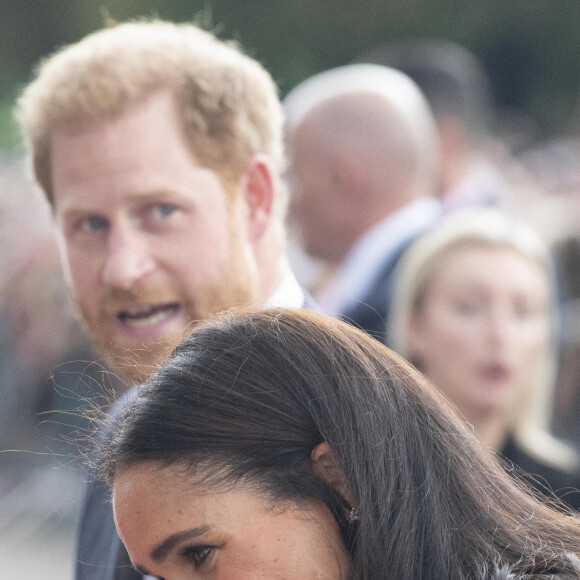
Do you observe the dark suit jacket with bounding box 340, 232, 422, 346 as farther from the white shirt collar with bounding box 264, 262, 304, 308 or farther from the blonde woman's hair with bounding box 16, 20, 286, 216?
the blonde woman's hair with bounding box 16, 20, 286, 216

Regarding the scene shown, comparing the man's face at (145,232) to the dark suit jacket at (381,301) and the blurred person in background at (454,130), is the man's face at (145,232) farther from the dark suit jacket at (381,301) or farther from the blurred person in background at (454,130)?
the blurred person in background at (454,130)

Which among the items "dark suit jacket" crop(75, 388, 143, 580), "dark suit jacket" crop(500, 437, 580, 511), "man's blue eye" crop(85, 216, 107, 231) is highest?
"man's blue eye" crop(85, 216, 107, 231)

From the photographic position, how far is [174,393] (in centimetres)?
167

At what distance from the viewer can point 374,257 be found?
12.7 ft

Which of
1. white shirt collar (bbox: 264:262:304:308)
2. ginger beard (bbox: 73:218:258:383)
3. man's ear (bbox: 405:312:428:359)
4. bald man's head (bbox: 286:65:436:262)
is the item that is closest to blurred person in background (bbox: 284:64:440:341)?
bald man's head (bbox: 286:65:436:262)

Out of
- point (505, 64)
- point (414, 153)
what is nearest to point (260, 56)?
point (505, 64)

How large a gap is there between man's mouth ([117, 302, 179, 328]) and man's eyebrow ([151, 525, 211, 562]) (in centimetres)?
63

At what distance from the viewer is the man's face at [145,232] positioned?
206 centimetres

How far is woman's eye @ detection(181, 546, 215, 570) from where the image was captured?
1.59m

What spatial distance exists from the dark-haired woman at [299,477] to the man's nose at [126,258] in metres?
0.38

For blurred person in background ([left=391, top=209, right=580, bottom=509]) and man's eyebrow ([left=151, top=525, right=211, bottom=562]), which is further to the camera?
blurred person in background ([left=391, top=209, right=580, bottom=509])

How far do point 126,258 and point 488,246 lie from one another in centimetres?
173

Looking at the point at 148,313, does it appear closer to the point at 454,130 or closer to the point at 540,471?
the point at 540,471

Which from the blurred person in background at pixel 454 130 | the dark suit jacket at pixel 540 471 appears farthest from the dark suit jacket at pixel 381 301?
the blurred person in background at pixel 454 130
